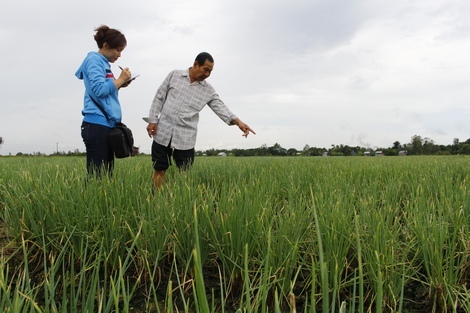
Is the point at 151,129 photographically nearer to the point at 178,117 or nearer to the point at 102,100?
the point at 178,117

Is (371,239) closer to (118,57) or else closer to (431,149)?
(118,57)

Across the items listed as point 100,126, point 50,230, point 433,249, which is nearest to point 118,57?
point 100,126

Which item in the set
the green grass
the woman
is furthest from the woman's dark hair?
the green grass

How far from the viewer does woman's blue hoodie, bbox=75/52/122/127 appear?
8.36 ft

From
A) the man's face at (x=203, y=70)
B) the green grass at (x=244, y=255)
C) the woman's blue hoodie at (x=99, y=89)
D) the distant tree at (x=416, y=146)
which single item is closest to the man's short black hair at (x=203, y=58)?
the man's face at (x=203, y=70)

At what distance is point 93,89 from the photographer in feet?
8.42

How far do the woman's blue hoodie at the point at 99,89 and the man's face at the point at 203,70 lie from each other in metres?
0.87

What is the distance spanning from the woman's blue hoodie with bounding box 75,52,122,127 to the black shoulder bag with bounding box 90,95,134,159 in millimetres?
37

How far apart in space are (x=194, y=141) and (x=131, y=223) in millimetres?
1844

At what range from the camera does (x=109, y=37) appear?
2703 mm

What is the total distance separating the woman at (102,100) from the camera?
2643mm

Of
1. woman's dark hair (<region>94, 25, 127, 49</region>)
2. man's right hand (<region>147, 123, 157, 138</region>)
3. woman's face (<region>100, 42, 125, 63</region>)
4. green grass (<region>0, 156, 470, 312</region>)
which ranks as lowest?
green grass (<region>0, 156, 470, 312</region>)

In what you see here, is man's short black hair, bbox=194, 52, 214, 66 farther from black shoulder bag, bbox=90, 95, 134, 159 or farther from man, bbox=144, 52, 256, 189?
black shoulder bag, bbox=90, 95, 134, 159

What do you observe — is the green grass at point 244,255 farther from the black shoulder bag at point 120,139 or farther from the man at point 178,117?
the man at point 178,117
